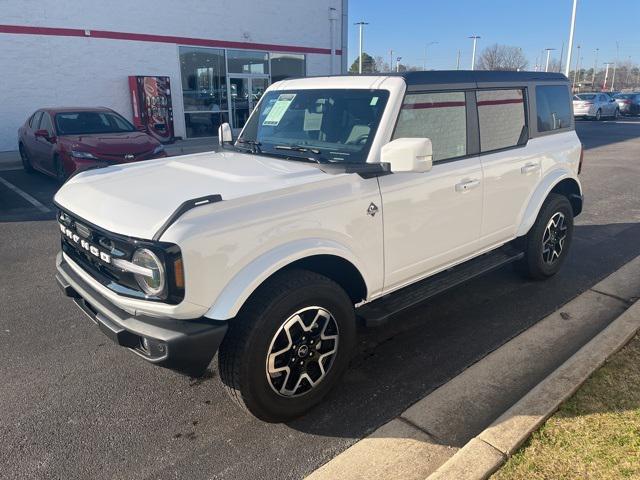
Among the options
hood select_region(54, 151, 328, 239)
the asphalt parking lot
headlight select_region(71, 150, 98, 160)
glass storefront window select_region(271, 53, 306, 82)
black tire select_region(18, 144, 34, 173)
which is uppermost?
glass storefront window select_region(271, 53, 306, 82)

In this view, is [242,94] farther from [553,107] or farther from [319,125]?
[319,125]

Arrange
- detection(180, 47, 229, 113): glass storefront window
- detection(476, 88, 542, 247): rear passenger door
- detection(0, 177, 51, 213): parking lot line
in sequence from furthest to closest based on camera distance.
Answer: detection(180, 47, 229, 113): glass storefront window < detection(0, 177, 51, 213): parking lot line < detection(476, 88, 542, 247): rear passenger door

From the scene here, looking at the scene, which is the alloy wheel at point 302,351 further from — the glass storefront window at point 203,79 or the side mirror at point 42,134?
the glass storefront window at point 203,79

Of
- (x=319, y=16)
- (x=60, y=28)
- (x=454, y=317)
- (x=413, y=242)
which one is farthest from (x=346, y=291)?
(x=319, y=16)

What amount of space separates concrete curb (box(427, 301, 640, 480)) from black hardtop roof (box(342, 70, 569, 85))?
2.14m

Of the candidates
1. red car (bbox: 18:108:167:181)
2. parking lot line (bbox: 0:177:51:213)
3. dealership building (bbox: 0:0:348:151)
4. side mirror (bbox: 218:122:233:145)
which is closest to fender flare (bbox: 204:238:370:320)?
side mirror (bbox: 218:122:233:145)

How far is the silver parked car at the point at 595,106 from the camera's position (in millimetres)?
27875

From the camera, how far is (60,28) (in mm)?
14906

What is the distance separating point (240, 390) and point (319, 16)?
20.5 meters

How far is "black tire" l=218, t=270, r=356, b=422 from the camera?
2.74 m

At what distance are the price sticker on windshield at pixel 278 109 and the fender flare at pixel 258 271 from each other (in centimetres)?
157

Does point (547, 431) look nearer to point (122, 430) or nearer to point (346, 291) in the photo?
point (346, 291)

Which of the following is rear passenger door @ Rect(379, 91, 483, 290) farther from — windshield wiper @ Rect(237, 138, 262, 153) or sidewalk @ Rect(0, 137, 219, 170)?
sidewalk @ Rect(0, 137, 219, 170)

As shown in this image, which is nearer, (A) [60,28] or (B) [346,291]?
(B) [346,291]
